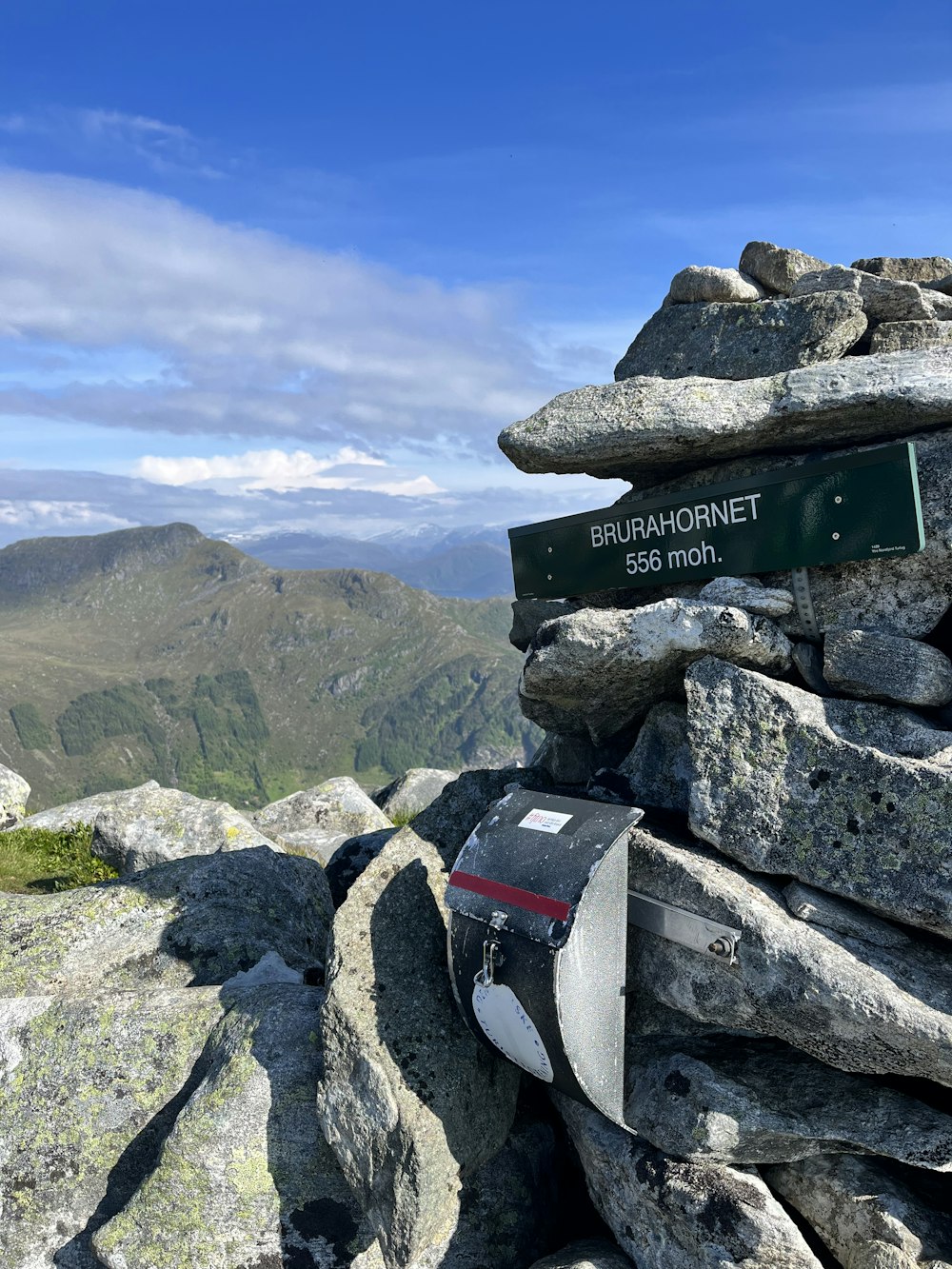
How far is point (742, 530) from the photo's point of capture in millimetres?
11492

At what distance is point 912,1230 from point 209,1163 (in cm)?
715

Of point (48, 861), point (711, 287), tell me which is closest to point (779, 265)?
point (711, 287)

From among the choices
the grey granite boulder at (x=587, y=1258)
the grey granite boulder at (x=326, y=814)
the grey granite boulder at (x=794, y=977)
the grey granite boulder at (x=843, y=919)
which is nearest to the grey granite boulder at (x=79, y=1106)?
the grey granite boulder at (x=587, y=1258)

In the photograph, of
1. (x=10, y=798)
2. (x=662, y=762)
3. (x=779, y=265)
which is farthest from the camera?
(x=10, y=798)

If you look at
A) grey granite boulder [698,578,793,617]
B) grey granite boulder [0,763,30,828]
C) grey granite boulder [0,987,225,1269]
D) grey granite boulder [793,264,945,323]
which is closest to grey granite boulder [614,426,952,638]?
grey granite boulder [698,578,793,617]

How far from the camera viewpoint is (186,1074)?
1134 cm

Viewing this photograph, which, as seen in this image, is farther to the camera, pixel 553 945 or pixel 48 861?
pixel 48 861

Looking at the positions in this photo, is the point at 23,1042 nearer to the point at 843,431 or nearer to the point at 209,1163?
the point at 209,1163

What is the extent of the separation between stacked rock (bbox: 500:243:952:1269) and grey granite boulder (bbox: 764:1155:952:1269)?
2 cm

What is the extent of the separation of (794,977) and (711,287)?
10.2 metres

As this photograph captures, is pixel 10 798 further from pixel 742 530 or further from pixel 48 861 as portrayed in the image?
pixel 742 530

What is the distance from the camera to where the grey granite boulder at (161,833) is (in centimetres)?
1958

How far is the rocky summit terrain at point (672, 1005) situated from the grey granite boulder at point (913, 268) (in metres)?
1.43

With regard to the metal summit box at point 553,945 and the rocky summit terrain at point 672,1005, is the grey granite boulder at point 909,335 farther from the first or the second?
the metal summit box at point 553,945
